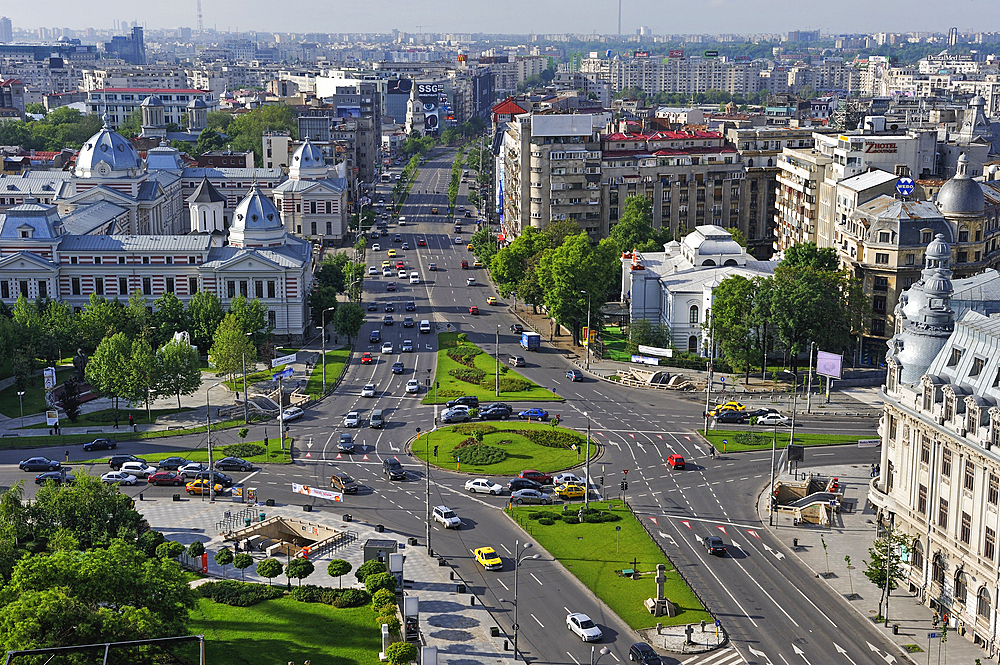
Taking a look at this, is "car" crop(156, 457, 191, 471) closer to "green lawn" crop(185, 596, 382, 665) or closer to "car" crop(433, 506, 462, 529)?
"car" crop(433, 506, 462, 529)

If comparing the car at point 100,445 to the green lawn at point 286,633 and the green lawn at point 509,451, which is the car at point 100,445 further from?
the green lawn at point 286,633

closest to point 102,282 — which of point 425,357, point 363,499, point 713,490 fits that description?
point 425,357

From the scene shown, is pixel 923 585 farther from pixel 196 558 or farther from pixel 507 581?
pixel 196 558

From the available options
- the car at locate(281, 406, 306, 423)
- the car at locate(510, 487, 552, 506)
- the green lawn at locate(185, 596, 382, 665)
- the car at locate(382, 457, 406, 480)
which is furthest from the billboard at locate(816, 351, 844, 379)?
the green lawn at locate(185, 596, 382, 665)

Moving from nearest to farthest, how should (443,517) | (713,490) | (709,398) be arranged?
1. (443,517)
2. (713,490)
3. (709,398)

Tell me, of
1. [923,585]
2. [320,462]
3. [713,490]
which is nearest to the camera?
[923,585]

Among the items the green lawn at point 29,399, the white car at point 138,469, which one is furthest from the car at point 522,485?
the green lawn at point 29,399
